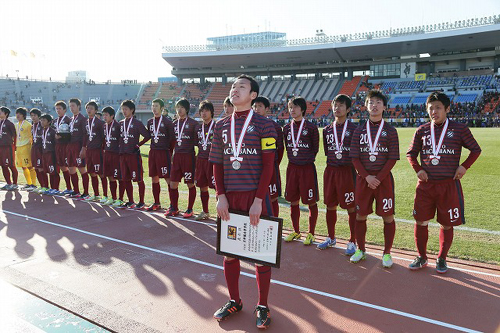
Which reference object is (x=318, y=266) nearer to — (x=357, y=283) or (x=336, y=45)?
(x=357, y=283)

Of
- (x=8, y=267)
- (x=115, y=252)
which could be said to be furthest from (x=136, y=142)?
(x=8, y=267)

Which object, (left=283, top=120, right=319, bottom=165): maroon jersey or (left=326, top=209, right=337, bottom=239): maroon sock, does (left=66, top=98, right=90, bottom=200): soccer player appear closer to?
(left=283, top=120, right=319, bottom=165): maroon jersey

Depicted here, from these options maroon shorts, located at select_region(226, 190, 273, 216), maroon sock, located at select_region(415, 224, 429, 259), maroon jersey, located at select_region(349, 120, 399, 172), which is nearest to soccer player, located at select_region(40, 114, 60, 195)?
maroon shorts, located at select_region(226, 190, 273, 216)

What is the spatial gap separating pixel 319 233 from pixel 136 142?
3979 mm

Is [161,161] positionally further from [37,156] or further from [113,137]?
[37,156]

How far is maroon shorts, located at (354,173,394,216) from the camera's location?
449 cm

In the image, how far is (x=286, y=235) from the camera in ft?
19.2

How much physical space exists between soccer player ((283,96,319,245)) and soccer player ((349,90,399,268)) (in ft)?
2.74

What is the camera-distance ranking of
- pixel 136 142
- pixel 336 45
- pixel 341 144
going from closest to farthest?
pixel 341 144 < pixel 136 142 < pixel 336 45

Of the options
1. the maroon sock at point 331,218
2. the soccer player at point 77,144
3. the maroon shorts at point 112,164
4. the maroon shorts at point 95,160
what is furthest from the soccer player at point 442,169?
the soccer player at point 77,144

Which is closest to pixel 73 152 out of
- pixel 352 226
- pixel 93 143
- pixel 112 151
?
pixel 93 143

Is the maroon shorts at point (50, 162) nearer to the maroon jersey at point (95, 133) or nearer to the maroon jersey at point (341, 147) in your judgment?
the maroon jersey at point (95, 133)

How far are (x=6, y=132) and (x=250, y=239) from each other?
926 centimetres

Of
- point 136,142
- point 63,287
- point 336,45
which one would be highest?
point 336,45
